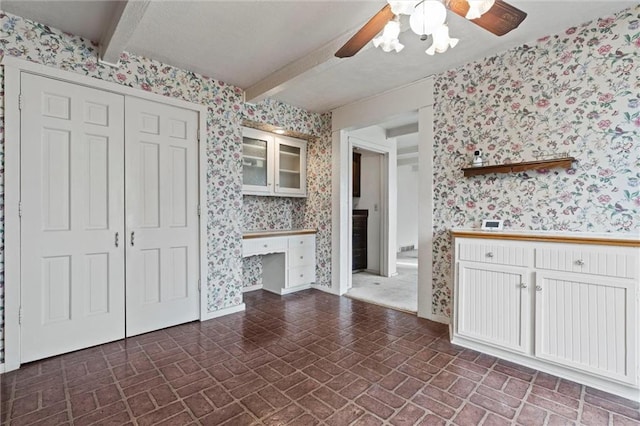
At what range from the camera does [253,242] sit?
378cm

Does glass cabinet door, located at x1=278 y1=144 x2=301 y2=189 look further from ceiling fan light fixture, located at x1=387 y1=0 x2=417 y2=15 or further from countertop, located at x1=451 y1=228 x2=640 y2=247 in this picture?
ceiling fan light fixture, located at x1=387 y1=0 x2=417 y2=15

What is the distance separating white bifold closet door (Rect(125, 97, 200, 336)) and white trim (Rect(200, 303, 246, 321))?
0.12m

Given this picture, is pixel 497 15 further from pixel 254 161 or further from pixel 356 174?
pixel 356 174

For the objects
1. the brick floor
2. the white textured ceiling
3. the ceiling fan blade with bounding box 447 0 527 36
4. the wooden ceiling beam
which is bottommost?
the brick floor

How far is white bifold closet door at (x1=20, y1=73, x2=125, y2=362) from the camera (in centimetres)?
228

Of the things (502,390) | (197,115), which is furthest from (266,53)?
(502,390)

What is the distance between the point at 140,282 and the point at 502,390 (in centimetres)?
299

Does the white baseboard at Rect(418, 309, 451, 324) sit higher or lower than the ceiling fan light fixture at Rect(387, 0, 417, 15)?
lower

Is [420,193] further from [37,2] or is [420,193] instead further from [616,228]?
[37,2]

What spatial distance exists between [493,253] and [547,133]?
1.07m

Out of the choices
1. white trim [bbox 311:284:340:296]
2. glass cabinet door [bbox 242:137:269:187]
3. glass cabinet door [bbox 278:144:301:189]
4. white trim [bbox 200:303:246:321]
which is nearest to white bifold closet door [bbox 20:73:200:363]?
white trim [bbox 200:303:246:321]

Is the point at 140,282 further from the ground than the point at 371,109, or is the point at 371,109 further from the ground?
the point at 371,109

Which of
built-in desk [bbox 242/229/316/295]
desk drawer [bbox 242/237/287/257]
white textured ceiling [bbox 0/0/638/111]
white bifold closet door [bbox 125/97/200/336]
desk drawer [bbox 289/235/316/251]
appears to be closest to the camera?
white textured ceiling [bbox 0/0/638/111]

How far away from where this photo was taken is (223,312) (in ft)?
11.0
